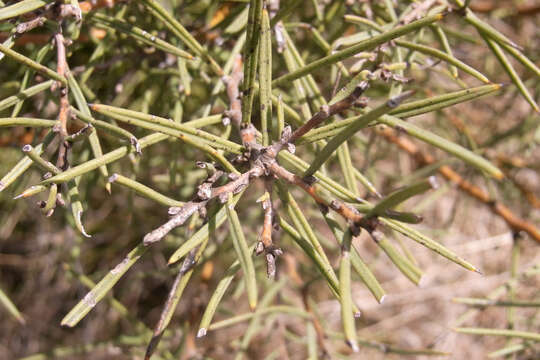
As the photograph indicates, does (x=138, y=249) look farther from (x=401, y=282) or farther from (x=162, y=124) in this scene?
(x=401, y=282)

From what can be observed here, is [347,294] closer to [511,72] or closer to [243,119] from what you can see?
[243,119]

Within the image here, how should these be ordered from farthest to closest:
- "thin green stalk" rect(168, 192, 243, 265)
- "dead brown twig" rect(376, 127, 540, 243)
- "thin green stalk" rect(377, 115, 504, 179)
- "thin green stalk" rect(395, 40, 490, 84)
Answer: "dead brown twig" rect(376, 127, 540, 243) < "thin green stalk" rect(395, 40, 490, 84) < "thin green stalk" rect(168, 192, 243, 265) < "thin green stalk" rect(377, 115, 504, 179)

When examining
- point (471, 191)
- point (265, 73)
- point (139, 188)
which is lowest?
point (471, 191)

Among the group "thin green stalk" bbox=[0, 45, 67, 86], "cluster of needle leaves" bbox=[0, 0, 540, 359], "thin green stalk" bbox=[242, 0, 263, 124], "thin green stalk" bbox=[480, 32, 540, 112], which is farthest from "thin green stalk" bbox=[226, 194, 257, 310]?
"thin green stalk" bbox=[480, 32, 540, 112]

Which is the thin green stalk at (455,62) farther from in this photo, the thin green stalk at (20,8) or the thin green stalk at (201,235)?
the thin green stalk at (20,8)

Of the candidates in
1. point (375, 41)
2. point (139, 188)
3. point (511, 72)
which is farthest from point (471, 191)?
point (139, 188)

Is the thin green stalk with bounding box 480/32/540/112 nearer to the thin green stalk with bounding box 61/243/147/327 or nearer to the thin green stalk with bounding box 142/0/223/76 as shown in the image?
the thin green stalk with bounding box 142/0/223/76

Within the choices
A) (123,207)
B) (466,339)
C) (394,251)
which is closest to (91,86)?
(394,251)

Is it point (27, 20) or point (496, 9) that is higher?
point (496, 9)

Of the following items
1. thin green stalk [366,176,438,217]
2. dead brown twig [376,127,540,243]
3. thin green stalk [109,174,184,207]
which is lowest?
dead brown twig [376,127,540,243]

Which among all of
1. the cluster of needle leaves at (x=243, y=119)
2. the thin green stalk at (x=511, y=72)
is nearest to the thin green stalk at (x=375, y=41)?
the cluster of needle leaves at (x=243, y=119)

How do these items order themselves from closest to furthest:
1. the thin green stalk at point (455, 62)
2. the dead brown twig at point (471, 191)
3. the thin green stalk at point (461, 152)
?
the thin green stalk at point (461, 152), the thin green stalk at point (455, 62), the dead brown twig at point (471, 191)
